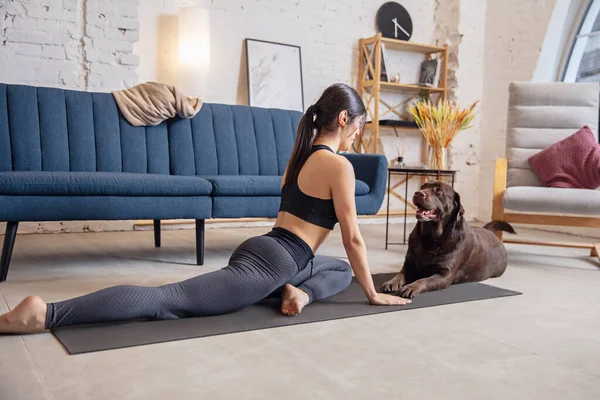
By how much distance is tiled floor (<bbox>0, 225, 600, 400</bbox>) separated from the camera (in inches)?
54.0

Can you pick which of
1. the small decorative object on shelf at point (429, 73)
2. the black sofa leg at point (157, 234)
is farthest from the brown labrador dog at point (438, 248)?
the small decorative object on shelf at point (429, 73)

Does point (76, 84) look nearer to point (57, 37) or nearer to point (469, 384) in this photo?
point (57, 37)

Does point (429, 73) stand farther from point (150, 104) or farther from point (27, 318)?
point (27, 318)

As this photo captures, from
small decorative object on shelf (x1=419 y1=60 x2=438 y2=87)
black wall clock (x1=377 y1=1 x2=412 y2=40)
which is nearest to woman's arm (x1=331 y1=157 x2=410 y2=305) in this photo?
small decorative object on shelf (x1=419 y1=60 x2=438 y2=87)

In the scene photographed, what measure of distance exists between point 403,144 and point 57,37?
3471 millimetres

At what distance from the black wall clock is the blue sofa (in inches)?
85.6

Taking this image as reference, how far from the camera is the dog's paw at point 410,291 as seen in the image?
95.1 inches

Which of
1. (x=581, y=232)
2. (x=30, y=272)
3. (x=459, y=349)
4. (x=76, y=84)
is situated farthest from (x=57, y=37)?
(x=581, y=232)

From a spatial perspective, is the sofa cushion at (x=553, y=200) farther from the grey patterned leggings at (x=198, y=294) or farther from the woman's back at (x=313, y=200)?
the grey patterned leggings at (x=198, y=294)

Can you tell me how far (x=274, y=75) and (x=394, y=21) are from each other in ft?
5.13

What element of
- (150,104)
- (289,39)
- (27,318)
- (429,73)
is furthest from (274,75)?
(27,318)

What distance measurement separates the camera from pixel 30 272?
2807mm

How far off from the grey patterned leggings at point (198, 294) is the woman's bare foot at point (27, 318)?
0.07 feet

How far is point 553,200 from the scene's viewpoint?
3531 millimetres
